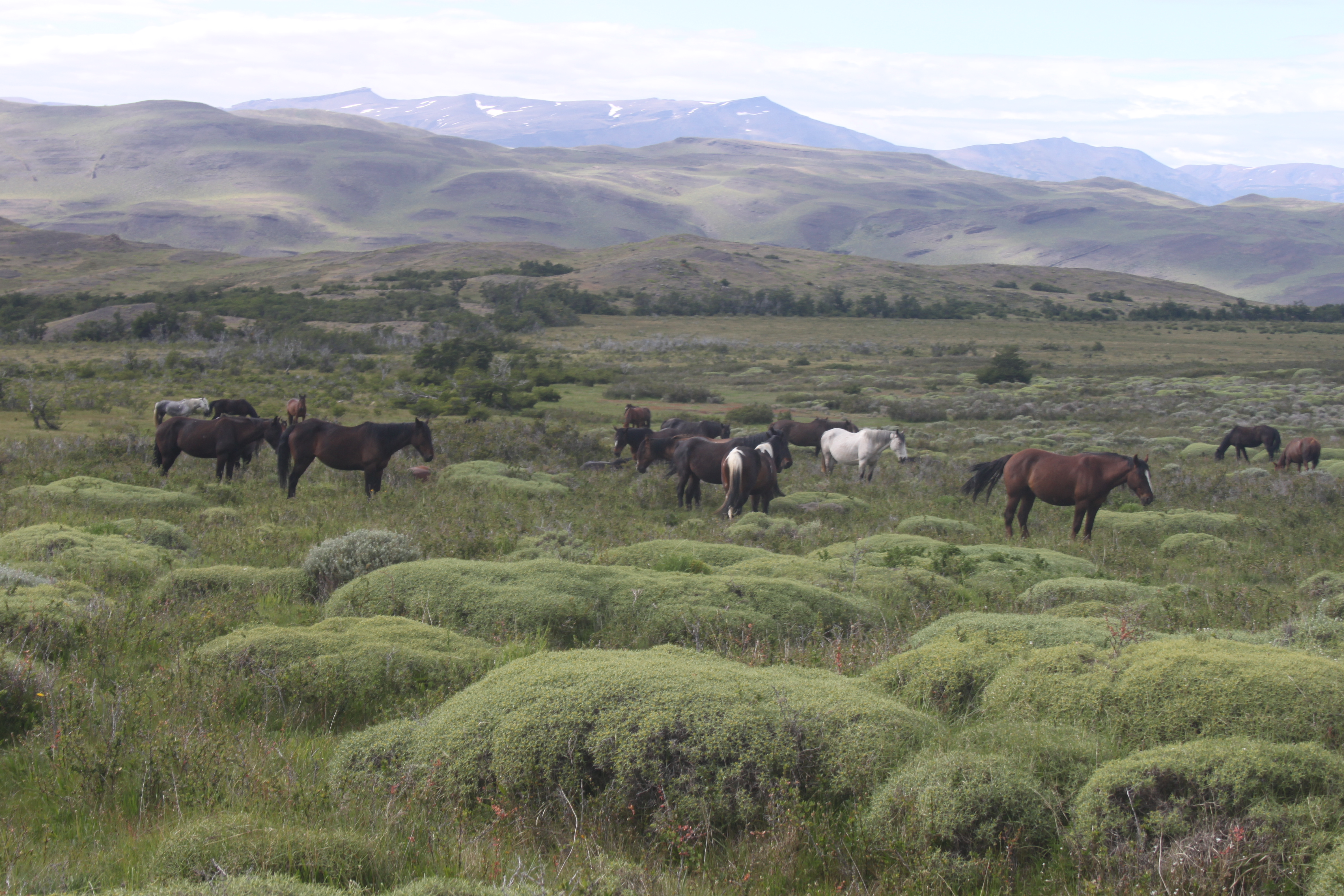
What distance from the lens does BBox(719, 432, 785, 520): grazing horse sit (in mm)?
15539

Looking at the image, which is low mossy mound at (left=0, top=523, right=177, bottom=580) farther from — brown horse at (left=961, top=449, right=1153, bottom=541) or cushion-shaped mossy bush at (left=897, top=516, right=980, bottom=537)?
brown horse at (left=961, top=449, right=1153, bottom=541)

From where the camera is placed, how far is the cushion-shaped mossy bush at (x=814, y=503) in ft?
51.6

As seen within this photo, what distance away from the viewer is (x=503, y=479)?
16.0m

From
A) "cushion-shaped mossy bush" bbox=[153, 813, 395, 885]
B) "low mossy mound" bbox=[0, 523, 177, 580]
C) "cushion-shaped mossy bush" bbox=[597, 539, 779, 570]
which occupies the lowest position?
"low mossy mound" bbox=[0, 523, 177, 580]

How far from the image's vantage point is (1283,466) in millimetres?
22125

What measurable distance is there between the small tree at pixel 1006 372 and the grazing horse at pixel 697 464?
33.3m

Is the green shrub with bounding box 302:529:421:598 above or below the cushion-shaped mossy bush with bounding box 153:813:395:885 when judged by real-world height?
below

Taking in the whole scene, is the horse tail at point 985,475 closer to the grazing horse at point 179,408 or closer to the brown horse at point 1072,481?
the brown horse at point 1072,481

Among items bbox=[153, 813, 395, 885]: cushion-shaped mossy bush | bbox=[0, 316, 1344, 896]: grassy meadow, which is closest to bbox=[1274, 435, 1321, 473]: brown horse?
bbox=[0, 316, 1344, 896]: grassy meadow

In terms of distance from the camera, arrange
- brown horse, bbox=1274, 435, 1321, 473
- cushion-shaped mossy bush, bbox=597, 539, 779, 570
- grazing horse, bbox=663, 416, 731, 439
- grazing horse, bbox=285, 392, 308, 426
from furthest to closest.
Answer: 1. grazing horse, bbox=285, 392, 308, 426
2. grazing horse, bbox=663, 416, 731, 439
3. brown horse, bbox=1274, 435, 1321, 473
4. cushion-shaped mossy bush, bbox=597, 539, 779, 570

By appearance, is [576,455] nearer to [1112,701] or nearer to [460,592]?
[460,592]

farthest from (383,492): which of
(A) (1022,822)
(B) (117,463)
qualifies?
(A) (1022,822)

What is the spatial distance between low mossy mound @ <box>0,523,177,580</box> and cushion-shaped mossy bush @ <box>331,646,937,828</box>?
5101 mm

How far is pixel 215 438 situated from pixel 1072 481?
14902 mm
